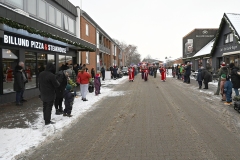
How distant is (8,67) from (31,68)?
1870 millimetres

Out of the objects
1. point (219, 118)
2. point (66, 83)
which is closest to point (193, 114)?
point (219, 118)

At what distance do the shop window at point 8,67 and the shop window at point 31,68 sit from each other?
95 centimetres

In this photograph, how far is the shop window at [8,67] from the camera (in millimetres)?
9352

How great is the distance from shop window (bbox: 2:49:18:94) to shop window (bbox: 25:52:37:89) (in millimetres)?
949

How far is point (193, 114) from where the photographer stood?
24.4ft

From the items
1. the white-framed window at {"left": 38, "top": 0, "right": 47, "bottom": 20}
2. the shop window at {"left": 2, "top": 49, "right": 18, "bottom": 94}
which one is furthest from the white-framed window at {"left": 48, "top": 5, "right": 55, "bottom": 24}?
the shop window at {"left": 2, "top": 49, "right": 18, "bottom": 94}

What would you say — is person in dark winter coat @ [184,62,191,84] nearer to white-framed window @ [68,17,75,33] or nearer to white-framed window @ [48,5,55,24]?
white-framed window @ [68,17,75,33]

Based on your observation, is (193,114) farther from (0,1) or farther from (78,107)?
(0,1)

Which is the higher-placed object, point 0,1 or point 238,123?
point 0,1

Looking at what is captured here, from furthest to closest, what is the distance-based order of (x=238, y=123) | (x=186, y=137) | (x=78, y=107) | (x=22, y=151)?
1. (x=78, y=107)
2. (x=238, y=123)
3. (x=186, y=137)
4. (x=22, y=151)

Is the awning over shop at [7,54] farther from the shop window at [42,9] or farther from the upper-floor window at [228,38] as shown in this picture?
the upper-floor window at [228,38]

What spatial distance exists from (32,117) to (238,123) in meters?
6.14

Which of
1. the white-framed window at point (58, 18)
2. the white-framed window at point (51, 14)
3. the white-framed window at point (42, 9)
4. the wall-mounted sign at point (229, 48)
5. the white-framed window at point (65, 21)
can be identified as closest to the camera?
the white-framed window at point (42, 9)

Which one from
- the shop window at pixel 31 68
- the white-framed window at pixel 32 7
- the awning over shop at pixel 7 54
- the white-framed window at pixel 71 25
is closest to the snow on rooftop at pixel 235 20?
the white-framed window at pixel 71 25
